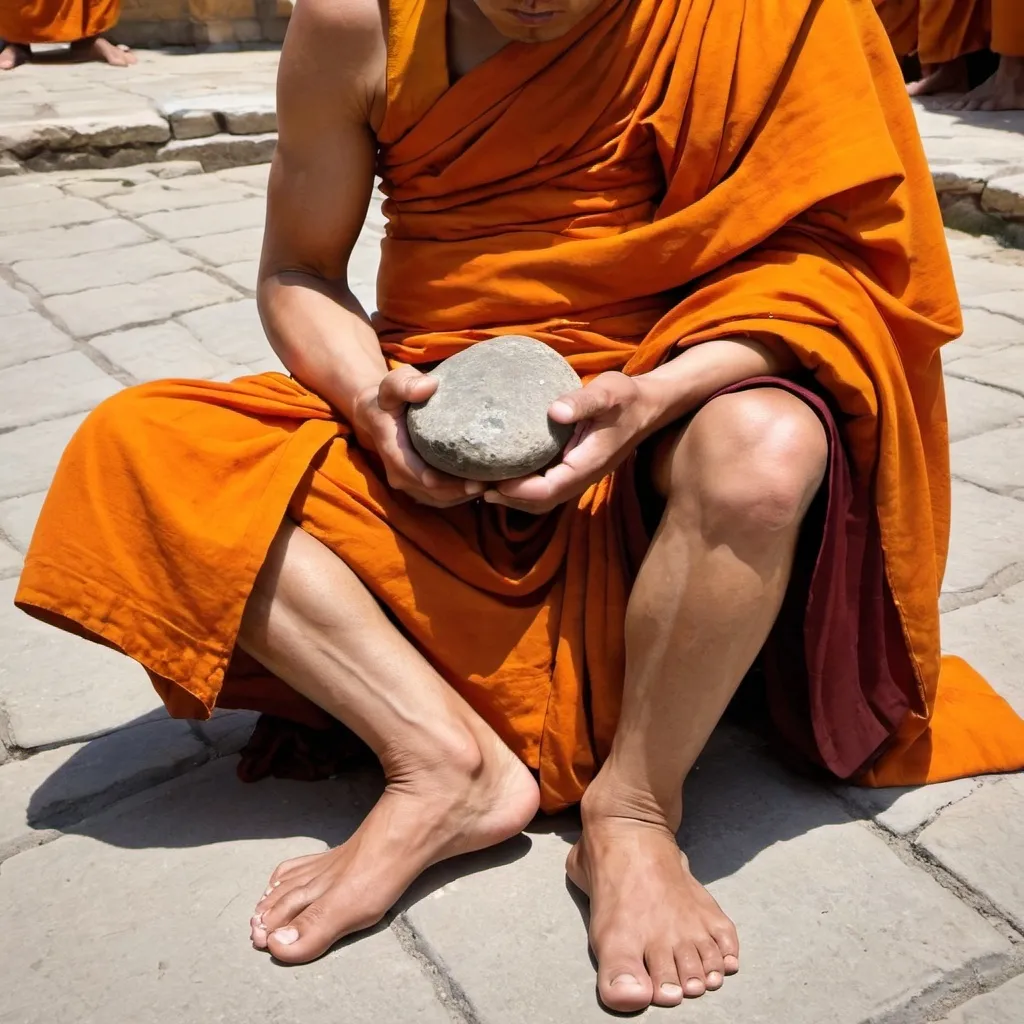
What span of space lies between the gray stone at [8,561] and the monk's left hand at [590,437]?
4.83 feet

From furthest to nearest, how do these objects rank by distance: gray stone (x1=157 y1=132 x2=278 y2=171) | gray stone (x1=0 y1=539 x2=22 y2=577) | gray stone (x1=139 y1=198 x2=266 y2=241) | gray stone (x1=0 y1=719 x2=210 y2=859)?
gray stone (x1=157 y1=132 x2=278 y2=171)
gray stone (x1=139 y1=198 x2=266 y2=241)
gray stone (x1=0 y1=539 x2=22 y2=577)
gray stone (x1=0 y1=719 x2=210 y2=859)

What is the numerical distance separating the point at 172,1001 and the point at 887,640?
3.56 ft

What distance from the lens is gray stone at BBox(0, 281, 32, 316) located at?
4438 mm

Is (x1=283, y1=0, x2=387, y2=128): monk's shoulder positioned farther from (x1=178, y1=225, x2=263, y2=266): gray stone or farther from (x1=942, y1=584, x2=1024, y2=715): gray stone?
(x1=178, y1=225, x2=263, y2=266): gray stone

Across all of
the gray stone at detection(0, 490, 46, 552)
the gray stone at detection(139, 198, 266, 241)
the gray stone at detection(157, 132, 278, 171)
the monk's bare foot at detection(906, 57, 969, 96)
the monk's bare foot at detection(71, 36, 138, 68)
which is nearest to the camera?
the gray stone at detection(0, 490, 46, 552)

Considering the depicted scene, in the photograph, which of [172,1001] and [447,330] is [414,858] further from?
[447,330]

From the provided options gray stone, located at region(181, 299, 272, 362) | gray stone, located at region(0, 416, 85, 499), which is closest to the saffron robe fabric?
gray stone, located at region(181, 299, 272, 362)

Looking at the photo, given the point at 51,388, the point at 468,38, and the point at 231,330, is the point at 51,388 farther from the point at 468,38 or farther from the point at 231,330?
the point at 468,38

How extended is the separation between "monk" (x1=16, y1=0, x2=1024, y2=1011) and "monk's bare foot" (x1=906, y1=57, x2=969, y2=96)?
5.57 m

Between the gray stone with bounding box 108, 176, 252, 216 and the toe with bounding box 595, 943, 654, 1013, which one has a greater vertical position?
the toe with bounding box 595, 943, 654, 1013

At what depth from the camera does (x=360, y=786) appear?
1.94m

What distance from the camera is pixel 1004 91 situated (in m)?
6.23

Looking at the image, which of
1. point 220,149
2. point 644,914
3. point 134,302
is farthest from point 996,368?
point 220,149

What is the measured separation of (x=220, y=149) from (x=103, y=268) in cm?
198
